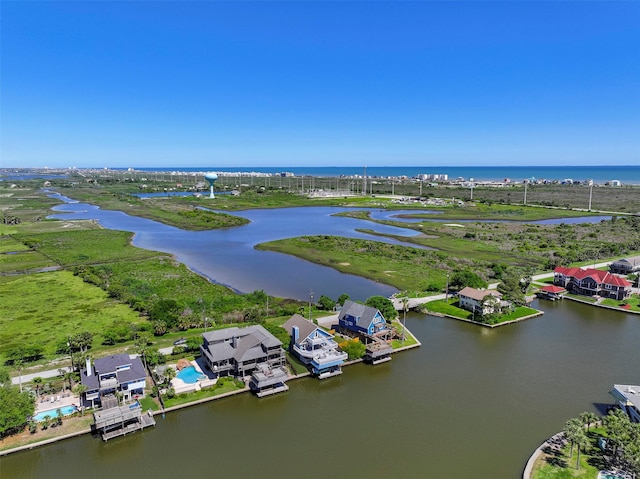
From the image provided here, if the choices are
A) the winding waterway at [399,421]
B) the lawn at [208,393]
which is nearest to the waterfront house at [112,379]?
the lawn at [208,393]

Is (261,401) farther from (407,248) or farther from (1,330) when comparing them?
(407,248)

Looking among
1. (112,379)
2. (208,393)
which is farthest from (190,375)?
(112,379)

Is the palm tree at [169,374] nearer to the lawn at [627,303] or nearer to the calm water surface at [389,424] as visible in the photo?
the calm water surface at [389,424]

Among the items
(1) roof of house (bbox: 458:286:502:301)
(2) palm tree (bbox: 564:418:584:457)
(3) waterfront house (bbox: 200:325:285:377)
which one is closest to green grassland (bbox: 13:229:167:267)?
(3) waterfront house (bbox: 200:325:285:377)

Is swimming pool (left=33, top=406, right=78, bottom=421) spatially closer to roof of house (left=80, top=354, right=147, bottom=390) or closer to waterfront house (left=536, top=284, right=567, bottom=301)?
roof of house (left=80, top=354, right=147, bottom=390)

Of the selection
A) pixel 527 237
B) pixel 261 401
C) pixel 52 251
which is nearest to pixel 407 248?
pixel 527 237
